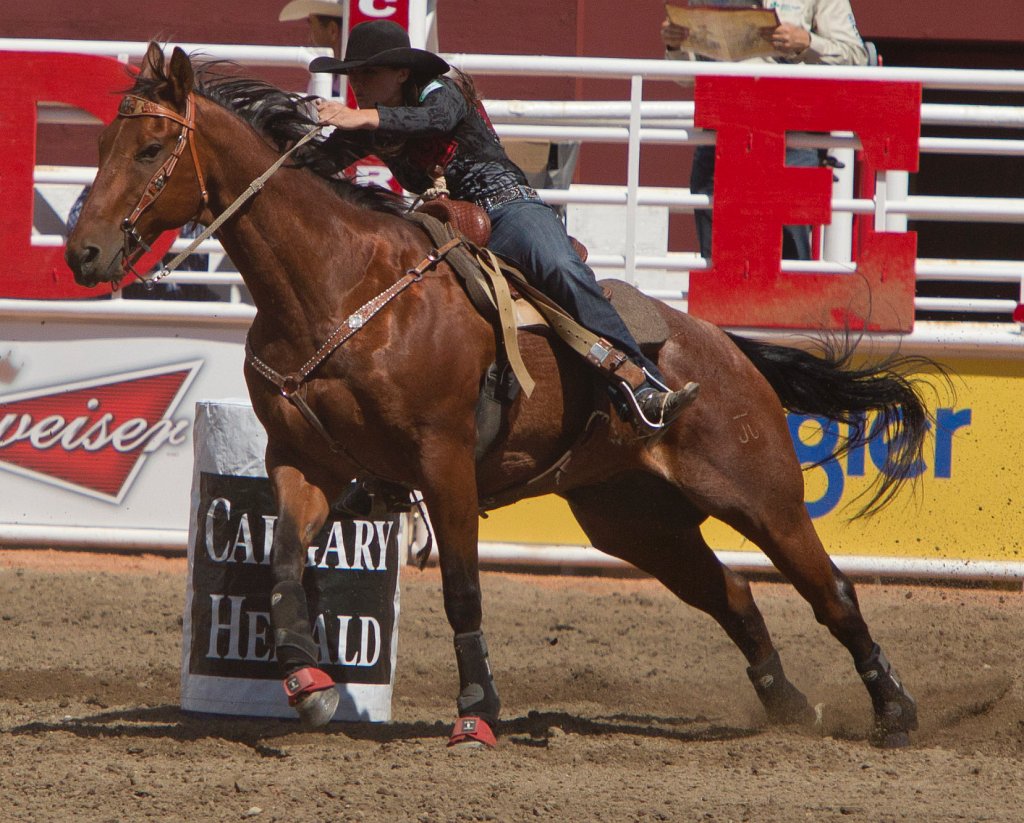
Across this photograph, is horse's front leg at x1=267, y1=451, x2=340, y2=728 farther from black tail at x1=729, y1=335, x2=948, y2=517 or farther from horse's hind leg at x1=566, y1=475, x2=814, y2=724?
black tail at x1=729, y1=335, x2=948, y2=517

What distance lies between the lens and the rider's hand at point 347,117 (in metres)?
4.54

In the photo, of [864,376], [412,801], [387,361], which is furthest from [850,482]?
[412,801]

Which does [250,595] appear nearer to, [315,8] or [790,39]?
[315,8]

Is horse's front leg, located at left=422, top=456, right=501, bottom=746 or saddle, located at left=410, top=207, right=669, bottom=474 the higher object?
saddle, located at left=410, top=207, right=669, bottom=474

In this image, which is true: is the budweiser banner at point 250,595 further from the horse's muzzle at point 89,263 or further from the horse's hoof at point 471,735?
the horse's muzzle at point 89,263

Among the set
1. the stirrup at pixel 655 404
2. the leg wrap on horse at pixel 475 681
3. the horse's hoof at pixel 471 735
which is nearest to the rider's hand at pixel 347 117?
the stirrup at pixel 655 404

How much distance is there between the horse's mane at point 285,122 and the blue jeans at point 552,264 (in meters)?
0.45

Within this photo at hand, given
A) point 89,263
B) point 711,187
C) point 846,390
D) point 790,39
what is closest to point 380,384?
point 89,263

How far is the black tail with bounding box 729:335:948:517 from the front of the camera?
570cm

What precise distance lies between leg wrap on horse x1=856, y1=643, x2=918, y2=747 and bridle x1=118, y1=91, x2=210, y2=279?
2.96 metres

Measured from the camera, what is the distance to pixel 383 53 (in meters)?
4.68

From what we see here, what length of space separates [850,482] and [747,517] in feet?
7.79

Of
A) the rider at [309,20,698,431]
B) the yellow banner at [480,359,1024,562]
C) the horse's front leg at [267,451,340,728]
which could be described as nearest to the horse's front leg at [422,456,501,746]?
the horse's front leg at [267,451,340,728]

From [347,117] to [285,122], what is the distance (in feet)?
1.18
